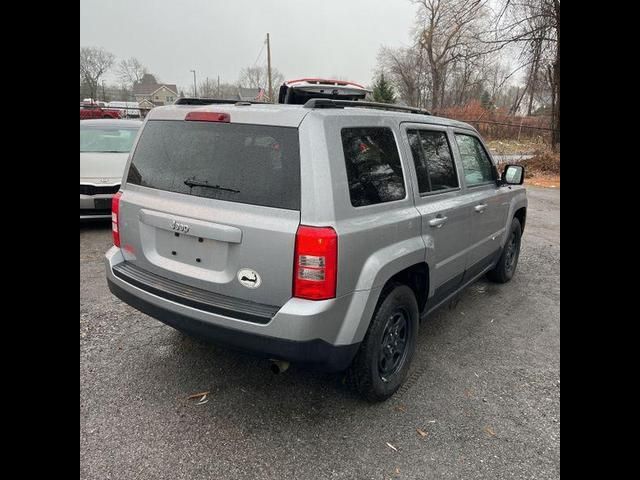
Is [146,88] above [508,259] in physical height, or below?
above

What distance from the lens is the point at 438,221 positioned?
3.23 m

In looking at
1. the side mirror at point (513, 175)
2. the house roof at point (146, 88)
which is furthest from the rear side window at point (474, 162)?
the house roof at point (146, 88)

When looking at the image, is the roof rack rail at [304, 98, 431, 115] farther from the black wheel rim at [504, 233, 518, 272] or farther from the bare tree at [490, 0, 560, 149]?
the bare tree at [490, 0, 560, 149]

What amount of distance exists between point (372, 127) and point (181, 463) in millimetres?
2191

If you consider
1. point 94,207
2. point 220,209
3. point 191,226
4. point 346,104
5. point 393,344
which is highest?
point 346,104

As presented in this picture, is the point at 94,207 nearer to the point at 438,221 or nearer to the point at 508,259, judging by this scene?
the point at 438,221

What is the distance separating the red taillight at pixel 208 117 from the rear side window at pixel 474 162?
7.23 feet

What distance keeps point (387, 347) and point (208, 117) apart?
1837mm

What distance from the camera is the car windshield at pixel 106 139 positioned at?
769 cm

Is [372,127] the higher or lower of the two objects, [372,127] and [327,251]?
the higher

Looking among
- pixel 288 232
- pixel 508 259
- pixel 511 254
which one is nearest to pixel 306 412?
pixel 288 232
